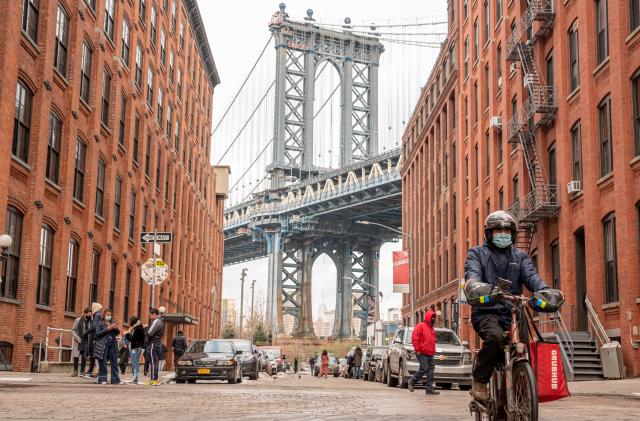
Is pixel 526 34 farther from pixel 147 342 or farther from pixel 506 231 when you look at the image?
pixel 506 231

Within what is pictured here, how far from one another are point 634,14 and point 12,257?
17938mm

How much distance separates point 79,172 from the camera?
96.1 feet

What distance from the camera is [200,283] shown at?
2532 inches

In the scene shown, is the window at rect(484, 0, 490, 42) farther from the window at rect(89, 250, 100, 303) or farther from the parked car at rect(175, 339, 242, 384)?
the parked car at rect(175, 339, 242, 384)

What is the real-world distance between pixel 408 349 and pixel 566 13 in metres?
13.3

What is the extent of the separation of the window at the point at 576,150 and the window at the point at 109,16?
1686 centimetres

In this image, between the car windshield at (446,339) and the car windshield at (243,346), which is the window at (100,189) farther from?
the car windshield at (446,339)

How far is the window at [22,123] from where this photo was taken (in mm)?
23062

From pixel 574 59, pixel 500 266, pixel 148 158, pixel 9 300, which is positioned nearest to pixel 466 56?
pixel 148 158

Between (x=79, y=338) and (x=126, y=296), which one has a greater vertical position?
(x=126, y=296)

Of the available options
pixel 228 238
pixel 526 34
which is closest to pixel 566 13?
pixel 526 34

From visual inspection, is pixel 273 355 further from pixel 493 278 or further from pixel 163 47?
pixel 493 278

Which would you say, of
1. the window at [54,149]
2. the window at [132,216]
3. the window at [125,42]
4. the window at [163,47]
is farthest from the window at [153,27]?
the window at [54,149]

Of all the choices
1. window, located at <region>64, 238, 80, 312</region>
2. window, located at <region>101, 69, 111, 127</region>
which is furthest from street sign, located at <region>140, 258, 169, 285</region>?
window, located at <region>101, 69, 111, 127</region>
